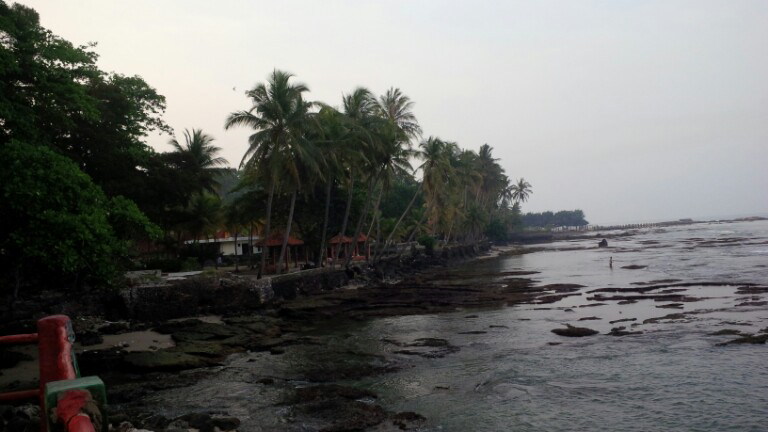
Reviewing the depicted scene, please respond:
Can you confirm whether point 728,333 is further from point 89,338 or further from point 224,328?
point 89,338

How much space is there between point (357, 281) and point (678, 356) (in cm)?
2429

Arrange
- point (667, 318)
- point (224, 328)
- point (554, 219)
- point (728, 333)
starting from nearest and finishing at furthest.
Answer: point (728, 333), point (224, 328), point (667, 318), point (554, 219)

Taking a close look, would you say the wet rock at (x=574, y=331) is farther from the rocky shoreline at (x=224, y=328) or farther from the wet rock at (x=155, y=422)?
the wet rock at (x=155, y=422)

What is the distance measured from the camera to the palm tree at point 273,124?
2611 centimetres

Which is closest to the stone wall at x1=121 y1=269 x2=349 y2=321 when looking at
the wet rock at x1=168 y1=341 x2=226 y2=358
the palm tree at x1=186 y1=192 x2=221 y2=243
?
→ the wet rock at x1=168 y1=341 x2=226 y2=358

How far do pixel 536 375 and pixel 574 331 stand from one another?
5397mm

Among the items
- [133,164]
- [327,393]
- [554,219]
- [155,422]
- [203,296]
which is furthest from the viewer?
[554,219]

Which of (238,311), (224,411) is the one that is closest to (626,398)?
(224,411)

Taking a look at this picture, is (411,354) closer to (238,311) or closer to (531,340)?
(531,340)

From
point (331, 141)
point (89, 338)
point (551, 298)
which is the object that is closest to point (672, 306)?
point (551, 298)

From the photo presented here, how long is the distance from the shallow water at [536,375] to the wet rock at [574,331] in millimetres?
351

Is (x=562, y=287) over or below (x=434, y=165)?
below

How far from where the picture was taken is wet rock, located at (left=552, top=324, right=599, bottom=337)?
17172mm

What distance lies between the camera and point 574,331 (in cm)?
1734
